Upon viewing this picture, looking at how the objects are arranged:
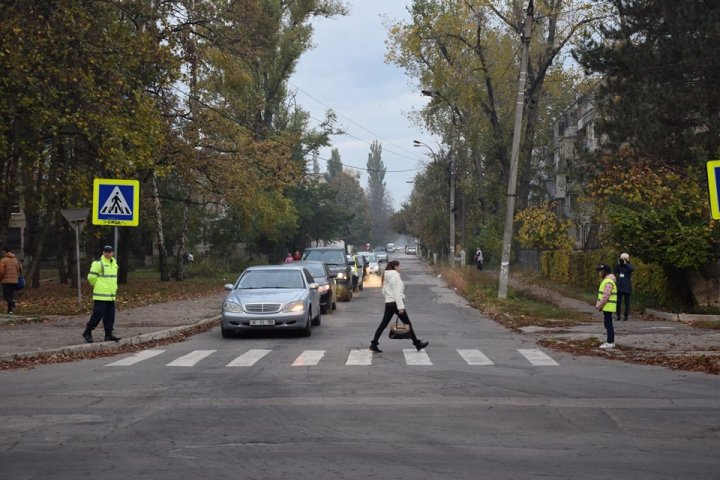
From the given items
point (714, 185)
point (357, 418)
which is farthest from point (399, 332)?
point (357, 418)

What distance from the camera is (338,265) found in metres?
34.8

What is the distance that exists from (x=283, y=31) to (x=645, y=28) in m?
28.2

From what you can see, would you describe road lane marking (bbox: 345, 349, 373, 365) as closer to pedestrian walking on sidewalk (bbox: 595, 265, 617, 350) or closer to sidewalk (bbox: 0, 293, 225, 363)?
pedestrian walking on sidewalk (bbox: 595, 265, 617, 350)

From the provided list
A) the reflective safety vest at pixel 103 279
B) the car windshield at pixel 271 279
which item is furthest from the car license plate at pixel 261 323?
the reflective safety vest at pixel 103 279

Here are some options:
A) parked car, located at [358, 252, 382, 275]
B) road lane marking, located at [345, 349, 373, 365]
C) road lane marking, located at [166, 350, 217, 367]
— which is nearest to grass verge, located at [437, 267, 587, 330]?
road lane marking, located at [345, 349, 373, 365]

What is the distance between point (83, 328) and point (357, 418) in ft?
40.2

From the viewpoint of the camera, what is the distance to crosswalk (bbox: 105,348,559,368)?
49.3ft

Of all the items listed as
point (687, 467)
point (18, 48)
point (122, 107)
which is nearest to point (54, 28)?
point (18, 48)

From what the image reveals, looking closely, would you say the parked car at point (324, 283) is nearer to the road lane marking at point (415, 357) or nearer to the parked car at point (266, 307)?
the parked car at point (266, 307)

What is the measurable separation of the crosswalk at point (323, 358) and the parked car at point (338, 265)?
16.4 metres

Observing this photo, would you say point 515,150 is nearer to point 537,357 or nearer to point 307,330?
point 307,330

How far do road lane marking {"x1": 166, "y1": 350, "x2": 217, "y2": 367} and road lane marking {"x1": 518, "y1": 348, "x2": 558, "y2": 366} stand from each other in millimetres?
5550

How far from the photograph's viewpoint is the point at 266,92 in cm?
5756

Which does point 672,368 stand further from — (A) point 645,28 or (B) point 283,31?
(B) point 283,31
